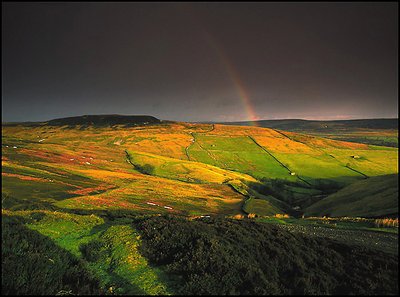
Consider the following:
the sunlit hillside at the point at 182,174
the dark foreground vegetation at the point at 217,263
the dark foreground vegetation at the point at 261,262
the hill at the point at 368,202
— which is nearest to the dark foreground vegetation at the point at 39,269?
the dark foreground vegetation at the point at 217,263

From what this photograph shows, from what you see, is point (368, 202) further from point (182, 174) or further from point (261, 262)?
point (182, 174)

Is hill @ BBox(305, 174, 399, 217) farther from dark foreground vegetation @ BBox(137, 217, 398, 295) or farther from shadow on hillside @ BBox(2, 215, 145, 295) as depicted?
shadow on hillside @ BBox(2, 215, 145, 295)

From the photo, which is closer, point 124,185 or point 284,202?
point 124,185

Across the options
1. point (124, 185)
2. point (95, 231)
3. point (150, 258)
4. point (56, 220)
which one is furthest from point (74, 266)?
point (124, 185)

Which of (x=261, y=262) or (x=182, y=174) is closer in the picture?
(x=261, y=262)

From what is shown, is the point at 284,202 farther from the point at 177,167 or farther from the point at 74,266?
the point at 74,266

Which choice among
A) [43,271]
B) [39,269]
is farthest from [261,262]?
[39,269]
